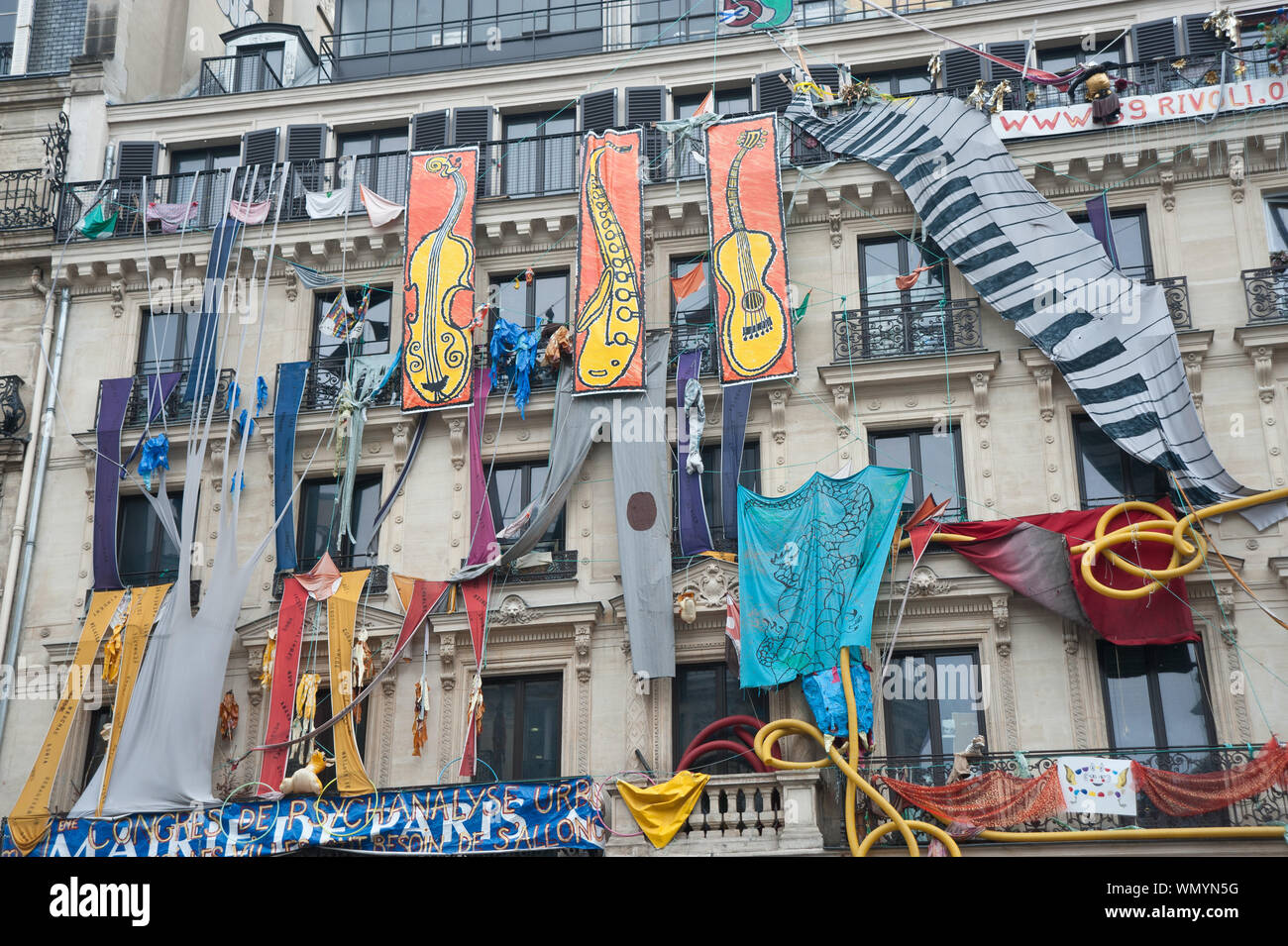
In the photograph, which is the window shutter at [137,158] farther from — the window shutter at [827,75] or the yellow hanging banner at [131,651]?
the window shutter at [827,75]

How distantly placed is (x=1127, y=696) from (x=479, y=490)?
10.3 meters

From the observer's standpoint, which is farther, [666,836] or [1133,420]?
[1133,420]

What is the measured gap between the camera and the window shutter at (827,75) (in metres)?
25.4

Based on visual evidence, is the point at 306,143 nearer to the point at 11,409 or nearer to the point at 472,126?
the point at 472,126

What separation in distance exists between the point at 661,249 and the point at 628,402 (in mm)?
3172

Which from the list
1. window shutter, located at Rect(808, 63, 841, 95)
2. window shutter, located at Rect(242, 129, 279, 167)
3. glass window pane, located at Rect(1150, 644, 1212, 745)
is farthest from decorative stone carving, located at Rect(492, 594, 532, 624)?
window shutter, located at Rect(808, 63, 841, 95)

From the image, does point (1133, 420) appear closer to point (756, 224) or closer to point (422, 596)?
point (756, 224)

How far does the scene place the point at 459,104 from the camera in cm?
2692

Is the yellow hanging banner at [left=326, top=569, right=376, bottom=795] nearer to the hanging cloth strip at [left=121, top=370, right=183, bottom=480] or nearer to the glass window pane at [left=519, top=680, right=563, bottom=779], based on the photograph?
the glass window pane at [left=519, top=680, right=563, bottom=779]

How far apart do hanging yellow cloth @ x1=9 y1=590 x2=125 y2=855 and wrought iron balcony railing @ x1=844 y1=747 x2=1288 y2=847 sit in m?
11.7

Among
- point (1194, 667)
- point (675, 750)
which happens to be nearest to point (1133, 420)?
point (1194, 667)

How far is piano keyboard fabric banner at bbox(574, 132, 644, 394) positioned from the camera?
23.3 metres

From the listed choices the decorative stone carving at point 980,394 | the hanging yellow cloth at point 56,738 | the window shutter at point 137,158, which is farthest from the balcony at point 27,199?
the decorative stone carving at point 980,394
